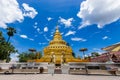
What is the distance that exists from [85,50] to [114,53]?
3635 cm

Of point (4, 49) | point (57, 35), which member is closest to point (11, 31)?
point (4, 49)

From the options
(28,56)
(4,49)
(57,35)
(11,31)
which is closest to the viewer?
(4,49)

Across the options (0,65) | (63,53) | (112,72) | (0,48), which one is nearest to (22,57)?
(63,53)

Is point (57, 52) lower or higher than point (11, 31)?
lower

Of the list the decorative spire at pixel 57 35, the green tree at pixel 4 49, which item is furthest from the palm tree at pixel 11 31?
the decorative spire at pixel 57 35

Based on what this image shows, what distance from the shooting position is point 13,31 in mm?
62125

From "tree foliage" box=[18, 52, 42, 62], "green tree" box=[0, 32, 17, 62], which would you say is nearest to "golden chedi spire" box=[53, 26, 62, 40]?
"tree foliage" box=[18, 52, 42, 62]

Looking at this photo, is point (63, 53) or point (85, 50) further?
point (85, 50)

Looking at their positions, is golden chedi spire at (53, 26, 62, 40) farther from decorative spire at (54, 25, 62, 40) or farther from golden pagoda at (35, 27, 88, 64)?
golden pagoda at (35, 27, 88, 64)

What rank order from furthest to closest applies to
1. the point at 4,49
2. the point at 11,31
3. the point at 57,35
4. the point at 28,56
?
the point at 28,56
the point at 57,35
the point at 11,31
the point at 4,49

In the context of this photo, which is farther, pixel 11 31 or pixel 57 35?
pixel 57 35

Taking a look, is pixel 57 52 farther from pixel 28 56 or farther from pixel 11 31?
pixel 28 56

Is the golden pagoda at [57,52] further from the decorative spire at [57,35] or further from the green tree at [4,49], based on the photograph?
the green tree at [4,49]

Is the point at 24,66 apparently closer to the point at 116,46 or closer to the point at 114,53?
the point at 114,53
